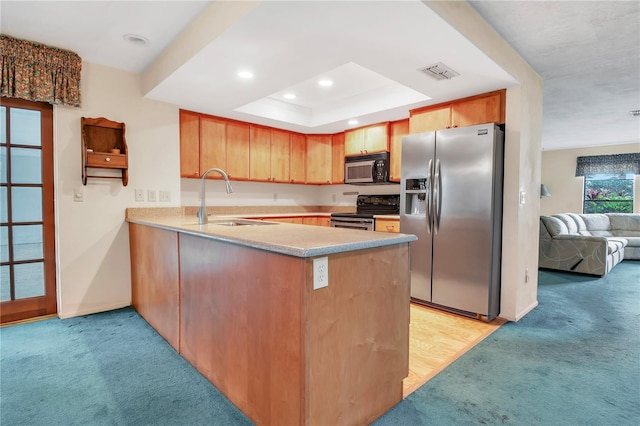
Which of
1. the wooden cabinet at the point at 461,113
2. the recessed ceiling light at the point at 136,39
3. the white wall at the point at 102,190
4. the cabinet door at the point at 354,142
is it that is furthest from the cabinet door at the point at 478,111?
the white wall at the point at 102,190

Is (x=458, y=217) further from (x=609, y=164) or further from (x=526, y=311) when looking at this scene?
(x=609, y=164)

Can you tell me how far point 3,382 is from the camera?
6.26 ft

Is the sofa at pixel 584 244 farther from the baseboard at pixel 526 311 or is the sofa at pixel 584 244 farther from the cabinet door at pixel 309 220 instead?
the cabinet door at pixel 309 220

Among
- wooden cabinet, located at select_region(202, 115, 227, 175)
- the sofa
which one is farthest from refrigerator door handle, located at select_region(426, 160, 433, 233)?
the sofa

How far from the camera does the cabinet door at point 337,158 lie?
16.5 ft

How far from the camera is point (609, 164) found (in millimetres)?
6801

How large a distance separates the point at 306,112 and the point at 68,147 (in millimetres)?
2880

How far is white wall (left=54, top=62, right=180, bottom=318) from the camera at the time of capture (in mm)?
2916

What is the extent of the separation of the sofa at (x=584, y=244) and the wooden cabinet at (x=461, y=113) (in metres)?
3.12

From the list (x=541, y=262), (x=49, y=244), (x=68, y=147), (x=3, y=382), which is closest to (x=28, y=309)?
(x=49, y=244)

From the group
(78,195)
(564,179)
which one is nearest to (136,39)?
(78,195)

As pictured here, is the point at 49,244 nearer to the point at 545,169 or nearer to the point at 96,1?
the point at 96,1

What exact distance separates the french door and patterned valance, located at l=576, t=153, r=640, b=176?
9259mm

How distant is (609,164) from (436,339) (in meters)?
7.00
